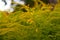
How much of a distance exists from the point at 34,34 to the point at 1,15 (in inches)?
10.2

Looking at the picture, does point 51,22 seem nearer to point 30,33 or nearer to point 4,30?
point 30,33

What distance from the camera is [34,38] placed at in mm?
1030

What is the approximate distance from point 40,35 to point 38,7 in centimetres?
20

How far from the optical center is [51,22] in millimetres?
1056

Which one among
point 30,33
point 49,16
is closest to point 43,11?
point 49,16

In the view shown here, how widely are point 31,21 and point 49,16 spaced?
0.32ft

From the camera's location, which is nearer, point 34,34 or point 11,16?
point 34,34

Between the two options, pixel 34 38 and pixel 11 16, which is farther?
pixel 11 16

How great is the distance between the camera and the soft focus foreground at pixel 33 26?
3.38 feet

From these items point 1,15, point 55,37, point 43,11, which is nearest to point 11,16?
point 1,15

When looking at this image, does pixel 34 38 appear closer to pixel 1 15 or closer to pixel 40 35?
pixel 40 35

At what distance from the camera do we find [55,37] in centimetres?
102

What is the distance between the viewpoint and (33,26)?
1.06 metres

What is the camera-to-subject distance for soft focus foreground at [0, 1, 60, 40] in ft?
3.38
